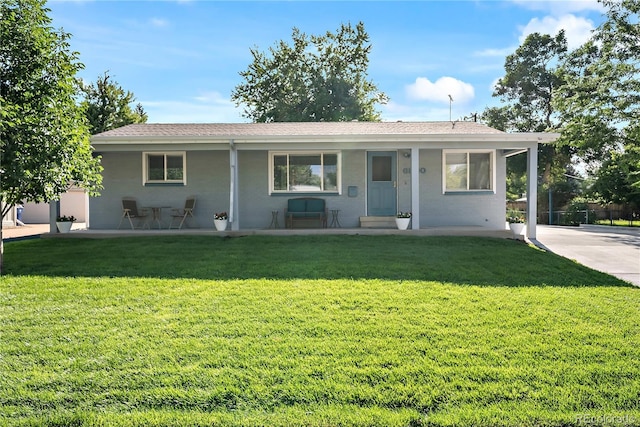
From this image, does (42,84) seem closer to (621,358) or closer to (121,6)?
(121,6)

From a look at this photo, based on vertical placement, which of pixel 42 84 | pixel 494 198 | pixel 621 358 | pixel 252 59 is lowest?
pixel 621 358

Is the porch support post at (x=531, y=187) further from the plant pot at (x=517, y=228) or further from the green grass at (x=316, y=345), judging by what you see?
the green grass at (x=316, y=345)

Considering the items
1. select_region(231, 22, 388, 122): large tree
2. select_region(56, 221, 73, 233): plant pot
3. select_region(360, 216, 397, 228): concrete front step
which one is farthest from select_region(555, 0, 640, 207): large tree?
select_region(56, 221, 73, 233): plant pot

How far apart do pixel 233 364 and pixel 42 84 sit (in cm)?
633

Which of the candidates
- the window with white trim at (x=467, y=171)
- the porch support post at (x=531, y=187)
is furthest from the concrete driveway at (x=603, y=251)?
the window with white trim at (x=467, y=171)

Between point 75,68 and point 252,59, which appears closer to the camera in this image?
point 75,68

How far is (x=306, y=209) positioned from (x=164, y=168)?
14.0 ft

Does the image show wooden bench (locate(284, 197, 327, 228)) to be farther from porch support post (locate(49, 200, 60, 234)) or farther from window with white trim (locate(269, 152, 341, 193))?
porch support post (locate(49, 200, 60, 234))

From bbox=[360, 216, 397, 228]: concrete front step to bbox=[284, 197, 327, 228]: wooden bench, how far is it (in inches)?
44.1

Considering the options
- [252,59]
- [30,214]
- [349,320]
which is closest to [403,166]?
[349,320]

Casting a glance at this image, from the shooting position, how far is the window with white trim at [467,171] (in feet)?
39.4

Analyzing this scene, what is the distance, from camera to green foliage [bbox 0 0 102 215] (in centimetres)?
670

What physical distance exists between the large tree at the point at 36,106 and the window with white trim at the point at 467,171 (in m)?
9.10

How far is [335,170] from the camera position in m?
12.2
